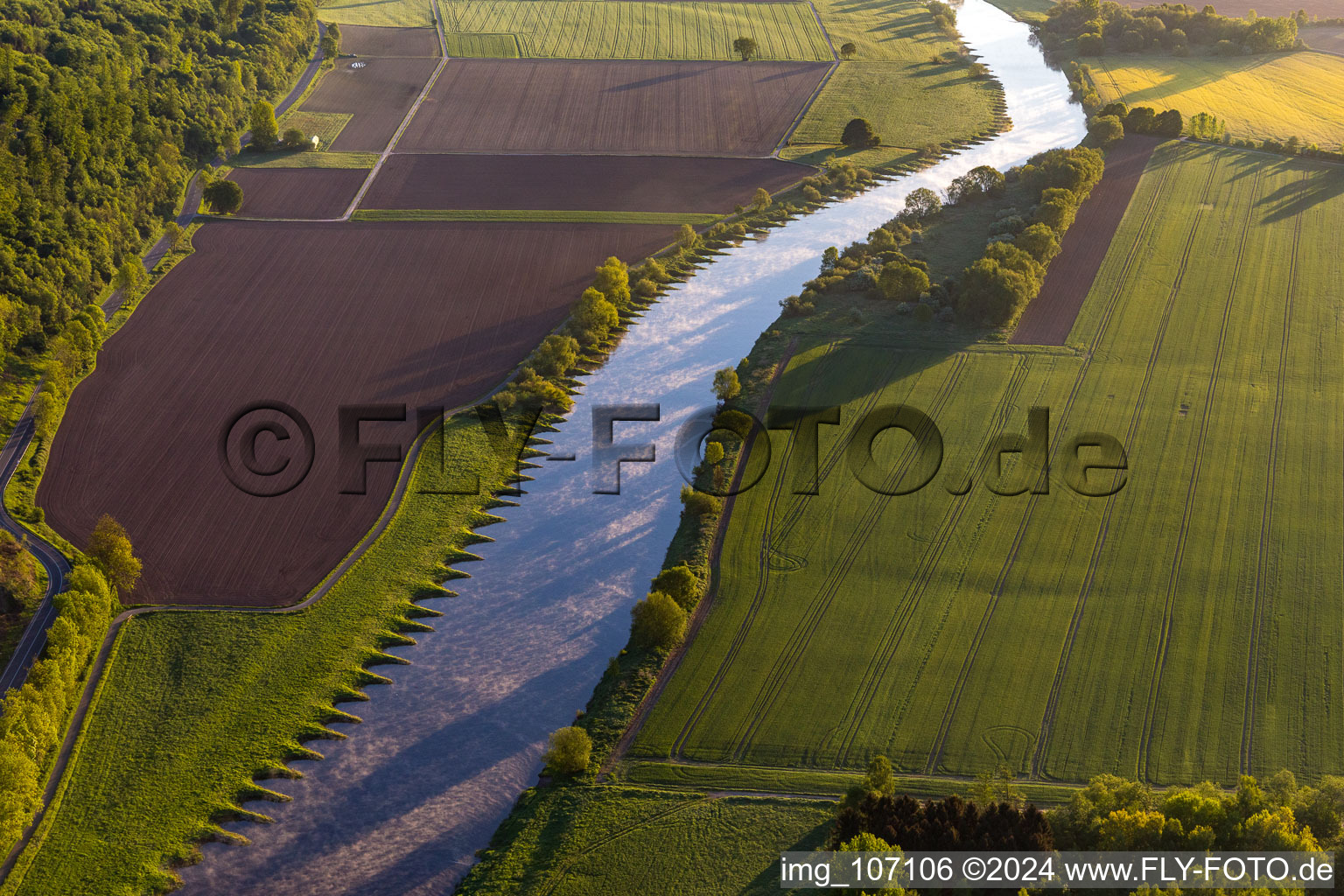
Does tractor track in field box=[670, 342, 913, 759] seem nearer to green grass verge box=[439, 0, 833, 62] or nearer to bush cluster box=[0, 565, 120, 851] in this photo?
bush cluster box=[0, 565, 120, 851]

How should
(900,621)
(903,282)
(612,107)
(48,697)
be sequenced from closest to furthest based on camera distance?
1. (48,697)
2. (900,621)
3. (903,282)
4. (612,107)

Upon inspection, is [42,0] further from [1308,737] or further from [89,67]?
[1308,737]

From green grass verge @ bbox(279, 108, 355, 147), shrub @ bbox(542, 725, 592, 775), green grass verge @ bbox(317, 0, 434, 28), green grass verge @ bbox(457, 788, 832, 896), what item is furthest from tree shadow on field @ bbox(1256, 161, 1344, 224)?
green grass verge @ bbox(317, 0, 434, 28)

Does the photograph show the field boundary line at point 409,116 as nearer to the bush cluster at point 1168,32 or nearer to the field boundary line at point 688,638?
the field boundary line at point 688,638

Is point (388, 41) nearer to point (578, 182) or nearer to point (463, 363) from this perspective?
point (578, 182)

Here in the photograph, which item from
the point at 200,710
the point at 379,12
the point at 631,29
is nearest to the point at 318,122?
the point at 379,12

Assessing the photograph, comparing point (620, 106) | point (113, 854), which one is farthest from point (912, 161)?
point (113, 854)

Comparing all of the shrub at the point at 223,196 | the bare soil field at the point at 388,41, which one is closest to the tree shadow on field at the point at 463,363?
the shrub at the point at 223,196
